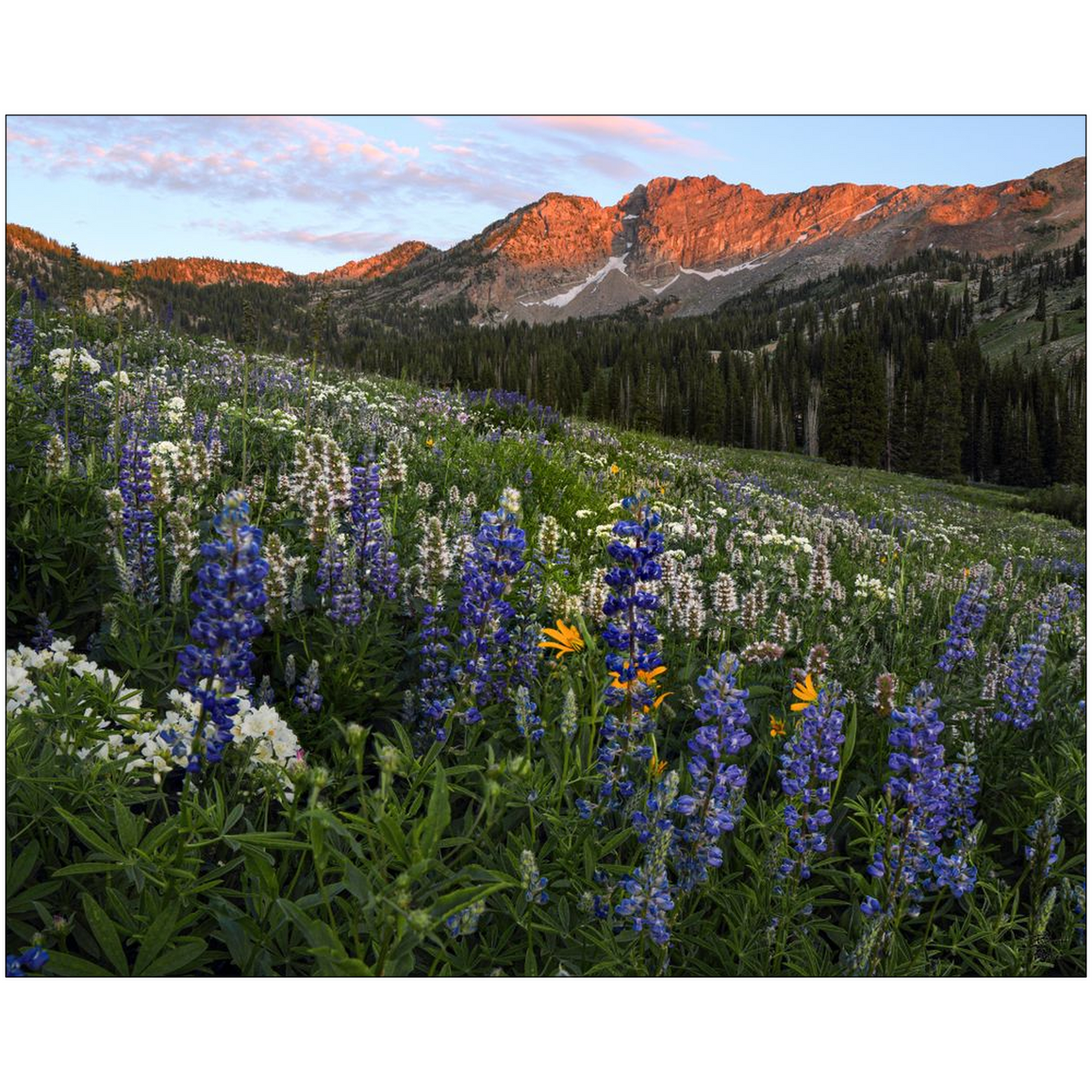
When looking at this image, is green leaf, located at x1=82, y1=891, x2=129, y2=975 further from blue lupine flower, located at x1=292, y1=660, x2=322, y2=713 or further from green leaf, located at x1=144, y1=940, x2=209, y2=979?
blue lupine flower, located at x1=292, y1=660, x2=322, y2=713

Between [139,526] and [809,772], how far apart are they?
3.07m

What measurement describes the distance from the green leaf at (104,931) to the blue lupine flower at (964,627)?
3.65 meters

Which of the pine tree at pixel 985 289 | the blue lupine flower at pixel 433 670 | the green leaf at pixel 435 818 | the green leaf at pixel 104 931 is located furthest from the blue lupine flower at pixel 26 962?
the pine tree at pixel 985 289

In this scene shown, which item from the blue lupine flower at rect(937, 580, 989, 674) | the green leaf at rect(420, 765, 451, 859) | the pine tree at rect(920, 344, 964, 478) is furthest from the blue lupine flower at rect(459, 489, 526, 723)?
the pine tree at rect(920, 344, 964, 478)

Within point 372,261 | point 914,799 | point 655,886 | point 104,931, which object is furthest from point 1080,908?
point 372,261

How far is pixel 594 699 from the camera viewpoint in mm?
2588

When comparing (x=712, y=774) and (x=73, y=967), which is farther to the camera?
(x=712, y=774)

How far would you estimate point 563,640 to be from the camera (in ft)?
10.1

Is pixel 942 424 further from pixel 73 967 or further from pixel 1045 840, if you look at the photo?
pixel 73 967

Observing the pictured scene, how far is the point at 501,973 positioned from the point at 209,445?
421cm

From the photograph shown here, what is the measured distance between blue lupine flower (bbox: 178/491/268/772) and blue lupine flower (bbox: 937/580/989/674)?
3407mm

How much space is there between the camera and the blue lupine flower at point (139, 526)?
10.4 ft

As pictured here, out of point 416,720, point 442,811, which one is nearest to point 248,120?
point 416,720

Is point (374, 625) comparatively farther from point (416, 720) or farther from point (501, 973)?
point (501, 973)
